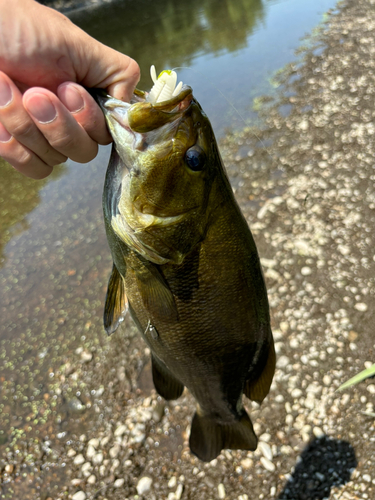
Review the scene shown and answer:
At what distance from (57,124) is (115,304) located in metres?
0.84

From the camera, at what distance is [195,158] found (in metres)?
1.57

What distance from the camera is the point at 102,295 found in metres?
4.98

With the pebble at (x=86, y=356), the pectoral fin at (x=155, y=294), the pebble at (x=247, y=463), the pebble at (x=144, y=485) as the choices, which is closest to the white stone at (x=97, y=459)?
the pebble at (x=144, y=485)

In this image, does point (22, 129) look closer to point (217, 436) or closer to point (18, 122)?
point (18, 122)

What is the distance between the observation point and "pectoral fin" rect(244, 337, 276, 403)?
83.0 inches

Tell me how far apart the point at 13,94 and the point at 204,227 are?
3.07 feet

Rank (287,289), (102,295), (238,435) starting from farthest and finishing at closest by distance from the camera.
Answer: (102,295) → (287,289) → (238,435)

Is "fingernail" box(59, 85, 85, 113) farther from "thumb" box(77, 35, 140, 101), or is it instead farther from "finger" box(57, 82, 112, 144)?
"thumb" box(77, 35, 140, 101)

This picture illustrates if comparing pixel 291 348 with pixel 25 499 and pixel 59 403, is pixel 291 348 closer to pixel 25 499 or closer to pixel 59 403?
pixel 59 403

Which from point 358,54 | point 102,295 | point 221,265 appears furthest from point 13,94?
point 358,54

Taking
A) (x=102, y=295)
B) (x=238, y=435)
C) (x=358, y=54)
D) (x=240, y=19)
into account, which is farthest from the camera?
(x=240, y=19)

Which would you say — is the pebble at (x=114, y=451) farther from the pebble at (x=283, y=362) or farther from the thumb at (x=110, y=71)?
the thumb at (x=110, y=71)

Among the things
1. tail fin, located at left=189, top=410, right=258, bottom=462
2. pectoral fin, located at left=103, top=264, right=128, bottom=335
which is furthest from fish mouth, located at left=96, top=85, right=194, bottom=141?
tail fin, located at left=189, top=410, right=258, bottom=462

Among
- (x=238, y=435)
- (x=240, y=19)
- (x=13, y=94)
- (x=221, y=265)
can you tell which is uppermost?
(x=13, y=94)
